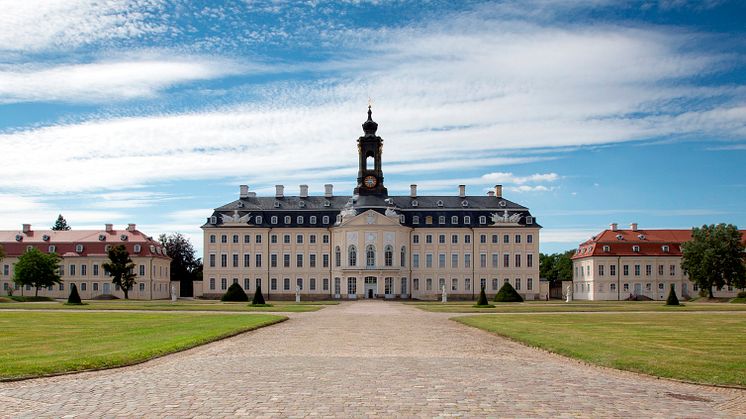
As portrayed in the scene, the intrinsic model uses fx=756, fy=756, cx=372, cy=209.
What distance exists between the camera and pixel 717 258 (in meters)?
72.7

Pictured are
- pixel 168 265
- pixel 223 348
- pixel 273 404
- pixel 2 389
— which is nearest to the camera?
pixel 273 404

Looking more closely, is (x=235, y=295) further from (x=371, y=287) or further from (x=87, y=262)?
(x=87, y=262)

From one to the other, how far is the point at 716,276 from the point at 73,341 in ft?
218

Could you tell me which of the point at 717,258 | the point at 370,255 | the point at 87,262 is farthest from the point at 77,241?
the point at 717,258

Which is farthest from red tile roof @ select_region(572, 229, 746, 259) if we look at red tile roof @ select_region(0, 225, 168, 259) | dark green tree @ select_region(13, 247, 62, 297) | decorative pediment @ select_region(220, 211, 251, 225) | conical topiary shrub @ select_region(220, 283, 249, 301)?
dark green tree @ select_region(13, 247, 62, 297)

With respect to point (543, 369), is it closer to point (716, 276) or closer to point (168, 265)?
point (716, 276)

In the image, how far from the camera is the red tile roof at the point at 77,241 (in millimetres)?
83875

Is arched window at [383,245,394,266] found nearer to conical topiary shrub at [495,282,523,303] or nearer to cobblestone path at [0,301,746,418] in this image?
conical topiary shrub at [495,282,523,303]

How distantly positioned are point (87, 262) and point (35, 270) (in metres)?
11.0

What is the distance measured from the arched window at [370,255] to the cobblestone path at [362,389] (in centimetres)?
5932

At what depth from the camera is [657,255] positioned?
280 ft

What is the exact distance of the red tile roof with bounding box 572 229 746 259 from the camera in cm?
8531

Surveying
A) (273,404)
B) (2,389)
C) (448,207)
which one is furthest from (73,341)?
(448,207)

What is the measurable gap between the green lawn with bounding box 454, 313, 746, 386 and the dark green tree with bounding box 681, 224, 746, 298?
150 feet
